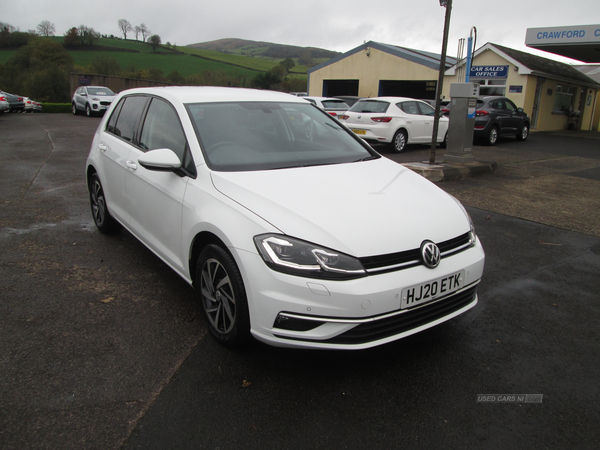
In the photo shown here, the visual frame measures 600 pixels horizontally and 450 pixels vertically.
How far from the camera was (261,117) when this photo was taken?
12.4ft

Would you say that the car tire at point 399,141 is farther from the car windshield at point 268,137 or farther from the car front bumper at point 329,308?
the car front bumper at point 329,308

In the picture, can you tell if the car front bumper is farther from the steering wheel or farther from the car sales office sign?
the car sales office sign

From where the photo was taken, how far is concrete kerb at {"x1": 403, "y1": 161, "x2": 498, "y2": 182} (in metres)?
8.99

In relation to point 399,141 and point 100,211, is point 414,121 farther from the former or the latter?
point 100,211

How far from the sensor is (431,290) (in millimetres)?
2592

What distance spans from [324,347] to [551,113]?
2711 centimetres

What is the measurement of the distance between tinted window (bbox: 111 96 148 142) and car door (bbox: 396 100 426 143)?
32.9 ft

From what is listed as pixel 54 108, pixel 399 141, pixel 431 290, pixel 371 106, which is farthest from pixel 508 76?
pixel 54 108

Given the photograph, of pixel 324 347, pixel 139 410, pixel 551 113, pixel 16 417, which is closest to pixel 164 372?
pixel 139 410

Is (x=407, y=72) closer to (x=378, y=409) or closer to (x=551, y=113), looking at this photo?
(x=551, y=113)

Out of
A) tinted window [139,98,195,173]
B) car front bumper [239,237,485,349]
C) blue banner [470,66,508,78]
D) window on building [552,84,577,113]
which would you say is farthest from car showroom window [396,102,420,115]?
window on building [552,84,577,113]

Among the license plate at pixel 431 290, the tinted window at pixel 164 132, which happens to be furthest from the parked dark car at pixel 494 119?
the license plate at pixel 431 290

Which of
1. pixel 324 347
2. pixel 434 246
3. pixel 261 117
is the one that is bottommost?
pixel 324 347

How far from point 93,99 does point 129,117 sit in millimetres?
24048
